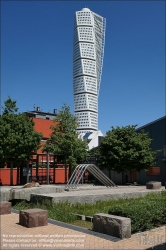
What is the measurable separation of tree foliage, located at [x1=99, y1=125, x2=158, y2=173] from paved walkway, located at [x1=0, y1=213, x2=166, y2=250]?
72.1 ft

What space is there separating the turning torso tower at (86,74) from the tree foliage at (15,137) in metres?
107

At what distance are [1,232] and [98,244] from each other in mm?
3589

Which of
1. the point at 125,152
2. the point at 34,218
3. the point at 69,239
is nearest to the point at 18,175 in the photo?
the point at 125,152

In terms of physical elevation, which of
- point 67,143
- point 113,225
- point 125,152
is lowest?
point 113,225

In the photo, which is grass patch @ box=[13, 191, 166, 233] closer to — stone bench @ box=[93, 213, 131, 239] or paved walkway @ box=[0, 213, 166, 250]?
paved walkway @ box=[0, 213, 166, 250]

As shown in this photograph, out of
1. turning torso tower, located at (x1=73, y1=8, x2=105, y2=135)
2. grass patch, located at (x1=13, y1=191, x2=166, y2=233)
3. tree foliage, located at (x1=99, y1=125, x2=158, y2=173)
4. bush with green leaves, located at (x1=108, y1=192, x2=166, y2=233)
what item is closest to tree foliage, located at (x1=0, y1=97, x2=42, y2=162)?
tree foliage, located at (x1=99, y1=125, x2=158, y2=173)

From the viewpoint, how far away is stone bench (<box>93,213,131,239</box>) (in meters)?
8.07

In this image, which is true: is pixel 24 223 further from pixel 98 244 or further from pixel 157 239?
pixel 157 239

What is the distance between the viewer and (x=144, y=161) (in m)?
31.4

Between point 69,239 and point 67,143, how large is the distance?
23765 mm

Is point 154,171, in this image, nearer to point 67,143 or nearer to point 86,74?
point 67,143

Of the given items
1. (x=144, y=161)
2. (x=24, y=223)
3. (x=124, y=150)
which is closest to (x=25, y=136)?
(x=124, y=150)

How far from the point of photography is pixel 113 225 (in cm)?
830

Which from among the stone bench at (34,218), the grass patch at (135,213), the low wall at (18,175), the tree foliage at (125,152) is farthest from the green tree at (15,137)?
the stone bench at (34,218)
